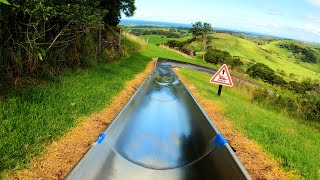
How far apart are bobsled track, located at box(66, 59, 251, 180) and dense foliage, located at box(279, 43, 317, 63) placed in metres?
157

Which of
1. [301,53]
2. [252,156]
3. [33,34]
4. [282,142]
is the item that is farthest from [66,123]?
[301,53]

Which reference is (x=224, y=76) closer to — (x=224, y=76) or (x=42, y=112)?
(x=224, y=76)

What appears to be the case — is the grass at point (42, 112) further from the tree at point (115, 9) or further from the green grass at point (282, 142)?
the tree at point (115, 9)

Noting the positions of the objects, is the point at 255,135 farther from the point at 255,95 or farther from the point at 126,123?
the point at 255,95

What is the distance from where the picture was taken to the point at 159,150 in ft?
22.3

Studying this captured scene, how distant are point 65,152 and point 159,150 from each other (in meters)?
2.03

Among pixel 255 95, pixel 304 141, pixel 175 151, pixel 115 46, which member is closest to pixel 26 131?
pixel 175 151

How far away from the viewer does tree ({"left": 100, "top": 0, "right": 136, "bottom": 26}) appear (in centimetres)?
2003

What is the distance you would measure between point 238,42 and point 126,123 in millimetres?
117071

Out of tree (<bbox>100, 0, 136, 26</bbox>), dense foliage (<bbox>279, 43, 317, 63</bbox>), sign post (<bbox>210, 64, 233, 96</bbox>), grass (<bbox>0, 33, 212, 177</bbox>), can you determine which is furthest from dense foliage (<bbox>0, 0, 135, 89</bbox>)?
dense foliage (<bbox>279, 43, 317, 63</bbox>)

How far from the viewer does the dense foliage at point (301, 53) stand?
152m

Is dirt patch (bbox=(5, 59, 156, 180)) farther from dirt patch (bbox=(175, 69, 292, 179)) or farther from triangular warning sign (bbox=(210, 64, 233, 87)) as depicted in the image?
triangular warning sign (bbox=(210, 64, 233, 87))

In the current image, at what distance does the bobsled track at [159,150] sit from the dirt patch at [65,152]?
498 mm

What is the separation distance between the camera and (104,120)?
7.88 meters
